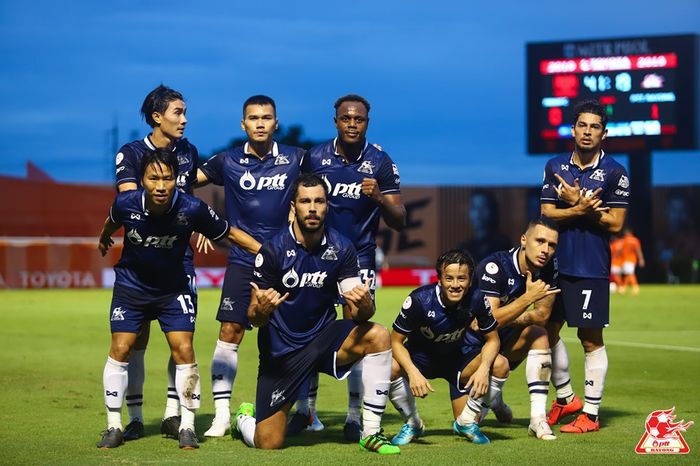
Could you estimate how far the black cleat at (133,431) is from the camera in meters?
8.90

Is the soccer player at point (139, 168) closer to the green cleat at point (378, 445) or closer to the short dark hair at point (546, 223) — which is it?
the green cleat at point (378, 445)

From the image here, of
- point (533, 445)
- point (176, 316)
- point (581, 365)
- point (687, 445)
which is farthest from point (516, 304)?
point (581, 365)

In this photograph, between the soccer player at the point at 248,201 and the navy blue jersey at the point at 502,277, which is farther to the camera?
the soccer player at the point at 248,201

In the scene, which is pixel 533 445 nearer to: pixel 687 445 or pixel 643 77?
pixel 687 445

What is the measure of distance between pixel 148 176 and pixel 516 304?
3032 mm

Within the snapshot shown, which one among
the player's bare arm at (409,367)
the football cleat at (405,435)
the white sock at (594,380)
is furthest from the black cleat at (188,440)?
the white sock at (594,380)

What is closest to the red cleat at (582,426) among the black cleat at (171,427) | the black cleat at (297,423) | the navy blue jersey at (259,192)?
the black cleat at (297,423)

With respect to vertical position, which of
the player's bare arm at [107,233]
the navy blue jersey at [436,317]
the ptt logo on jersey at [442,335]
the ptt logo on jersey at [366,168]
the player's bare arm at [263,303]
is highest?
the ptt logo on jersey at [366,168]

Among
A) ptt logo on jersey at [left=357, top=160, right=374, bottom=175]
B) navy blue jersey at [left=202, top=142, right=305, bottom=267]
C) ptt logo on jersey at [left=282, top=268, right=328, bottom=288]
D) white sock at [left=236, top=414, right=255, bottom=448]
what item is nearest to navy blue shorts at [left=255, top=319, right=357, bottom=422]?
white sock at [left=236, top=414, right=255, bottom=448]

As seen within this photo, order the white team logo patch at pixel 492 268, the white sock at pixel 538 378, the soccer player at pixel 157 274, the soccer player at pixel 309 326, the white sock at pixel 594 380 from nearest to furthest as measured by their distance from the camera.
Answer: the soccer player at pixel 309 326 → the soccer player at pixel 157 274 → the white sock at pixel 538 378 → the white team logo patch at pixel 492 268 → the white sock at pixel 594 380

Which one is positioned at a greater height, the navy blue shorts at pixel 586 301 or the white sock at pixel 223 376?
the navy blue shorts at pixel 586 301

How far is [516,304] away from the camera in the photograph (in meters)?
8.90

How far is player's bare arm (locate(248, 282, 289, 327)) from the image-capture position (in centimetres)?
775

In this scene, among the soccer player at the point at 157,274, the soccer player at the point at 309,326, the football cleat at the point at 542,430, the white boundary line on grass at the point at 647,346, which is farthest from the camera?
the white boundary line on grass at the point at 647,346
